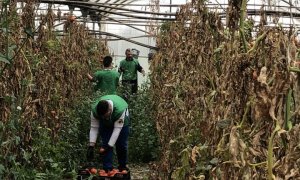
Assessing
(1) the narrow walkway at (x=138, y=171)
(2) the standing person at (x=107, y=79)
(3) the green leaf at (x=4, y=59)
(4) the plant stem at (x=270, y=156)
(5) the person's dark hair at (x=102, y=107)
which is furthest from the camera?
(2) the standing person at (x=107, y=79)

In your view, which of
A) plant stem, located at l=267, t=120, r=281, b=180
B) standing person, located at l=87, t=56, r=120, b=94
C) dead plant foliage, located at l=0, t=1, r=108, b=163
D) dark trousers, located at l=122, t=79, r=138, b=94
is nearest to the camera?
plant stem, located at l=267, t=120, r=281, b=180

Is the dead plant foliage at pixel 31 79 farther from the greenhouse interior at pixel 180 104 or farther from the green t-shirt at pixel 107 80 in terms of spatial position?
the green t-shirt at pixel 107 80

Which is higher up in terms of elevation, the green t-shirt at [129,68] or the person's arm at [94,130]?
the green t-shirt at [129,68]

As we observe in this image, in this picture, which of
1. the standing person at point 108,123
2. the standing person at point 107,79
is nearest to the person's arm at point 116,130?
the standing person at point 108,123

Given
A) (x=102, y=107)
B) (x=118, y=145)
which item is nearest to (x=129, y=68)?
(x=118, y=145)

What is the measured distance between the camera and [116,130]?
15.4 feet

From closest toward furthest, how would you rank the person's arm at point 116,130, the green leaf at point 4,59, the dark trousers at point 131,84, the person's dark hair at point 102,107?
the green leaf at point 4,59 < the person's dark hair at point 102,107 < the person's arm at point 116,130 < the dark trousers at point 131,84

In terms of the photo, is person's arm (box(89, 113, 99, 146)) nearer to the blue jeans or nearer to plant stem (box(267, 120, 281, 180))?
the blue jeans

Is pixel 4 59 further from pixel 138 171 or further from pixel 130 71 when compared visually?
pixel 130 71

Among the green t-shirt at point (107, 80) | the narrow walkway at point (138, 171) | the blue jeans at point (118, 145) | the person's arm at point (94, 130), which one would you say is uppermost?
the green t-shirt at point (107, 80)

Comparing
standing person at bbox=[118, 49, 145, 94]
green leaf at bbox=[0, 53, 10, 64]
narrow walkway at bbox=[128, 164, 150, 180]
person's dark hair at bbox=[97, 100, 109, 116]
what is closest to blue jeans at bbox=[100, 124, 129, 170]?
person's dark hair at bbox=[97, 100, 109, 116]

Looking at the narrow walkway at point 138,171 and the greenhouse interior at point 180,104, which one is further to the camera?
the narrow walkway at point 138,171

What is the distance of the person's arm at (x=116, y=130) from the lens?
466cm

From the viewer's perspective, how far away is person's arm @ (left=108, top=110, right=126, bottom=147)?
15.3ft
